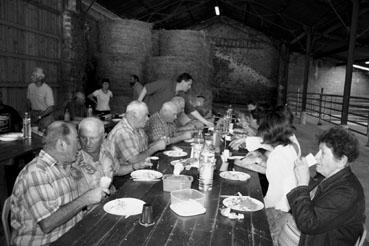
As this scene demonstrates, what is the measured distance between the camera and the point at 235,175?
273 cm

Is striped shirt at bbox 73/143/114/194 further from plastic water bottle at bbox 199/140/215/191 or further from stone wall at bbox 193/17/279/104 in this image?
stone wall at bbox 193/17/279/104

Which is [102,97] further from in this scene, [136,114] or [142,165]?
[142,165]

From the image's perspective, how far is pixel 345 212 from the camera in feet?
5.85

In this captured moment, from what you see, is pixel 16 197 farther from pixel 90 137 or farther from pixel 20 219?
pixel 90 137

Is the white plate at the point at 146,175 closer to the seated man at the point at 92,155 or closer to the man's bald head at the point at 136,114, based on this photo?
the seated man at the point at 92,155

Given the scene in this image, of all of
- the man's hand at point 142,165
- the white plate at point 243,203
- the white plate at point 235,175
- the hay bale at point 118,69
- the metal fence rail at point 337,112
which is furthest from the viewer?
the metal fence rail at point 337,112

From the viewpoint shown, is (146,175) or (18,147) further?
(18,147)

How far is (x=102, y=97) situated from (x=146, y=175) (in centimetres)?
586

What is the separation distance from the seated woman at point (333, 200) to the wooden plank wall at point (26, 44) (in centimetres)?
590

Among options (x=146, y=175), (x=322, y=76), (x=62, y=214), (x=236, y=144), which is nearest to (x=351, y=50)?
(x=236, y=144)

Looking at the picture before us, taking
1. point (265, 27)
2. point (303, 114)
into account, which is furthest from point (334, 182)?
point (265, 27)

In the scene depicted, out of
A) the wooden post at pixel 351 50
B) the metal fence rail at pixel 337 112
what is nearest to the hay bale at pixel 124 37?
the wooden post at pixel 351 50

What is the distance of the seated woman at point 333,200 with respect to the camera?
179 centimetres

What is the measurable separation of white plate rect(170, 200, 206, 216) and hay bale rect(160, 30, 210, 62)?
8.38 meters
